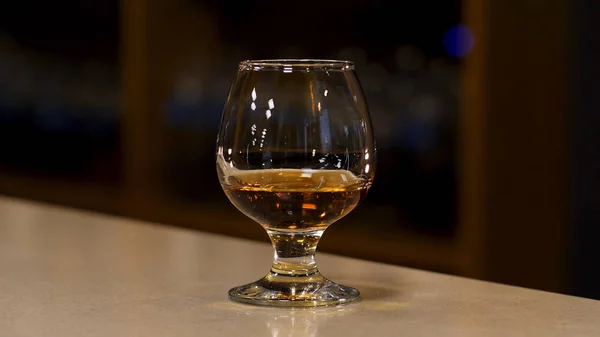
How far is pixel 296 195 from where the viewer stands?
68cm

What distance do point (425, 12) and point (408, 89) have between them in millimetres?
174

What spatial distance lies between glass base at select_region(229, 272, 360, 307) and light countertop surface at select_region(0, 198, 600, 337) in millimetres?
10

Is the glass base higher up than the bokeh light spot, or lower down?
lower down

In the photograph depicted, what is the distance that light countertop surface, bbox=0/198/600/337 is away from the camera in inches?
24.0

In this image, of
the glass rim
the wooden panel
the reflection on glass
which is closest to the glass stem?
the reflection on glass

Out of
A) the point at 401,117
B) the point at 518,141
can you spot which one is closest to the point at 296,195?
the point at 518,141

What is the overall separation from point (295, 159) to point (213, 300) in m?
0.11

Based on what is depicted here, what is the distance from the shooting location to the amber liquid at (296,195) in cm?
68

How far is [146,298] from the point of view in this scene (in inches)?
28.0

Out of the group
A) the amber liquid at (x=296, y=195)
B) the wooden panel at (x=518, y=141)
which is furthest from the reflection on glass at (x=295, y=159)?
the wooden panel at (x=518, y=141)

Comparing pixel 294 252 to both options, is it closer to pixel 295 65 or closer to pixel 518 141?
pixel 295 65

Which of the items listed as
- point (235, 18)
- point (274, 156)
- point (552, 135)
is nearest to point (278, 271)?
point (274, 156)

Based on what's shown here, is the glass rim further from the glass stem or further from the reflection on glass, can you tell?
the glass stem

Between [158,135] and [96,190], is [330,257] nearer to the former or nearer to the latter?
[158,135]
